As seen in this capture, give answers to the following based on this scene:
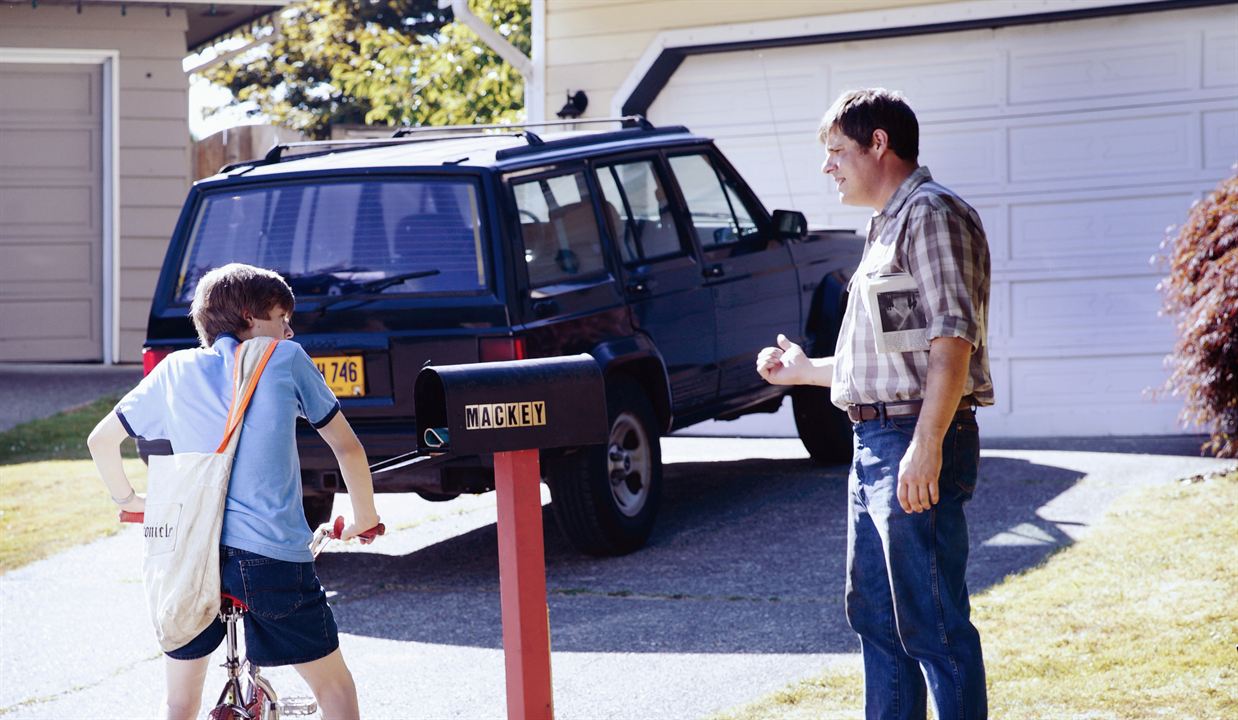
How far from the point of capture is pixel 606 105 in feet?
40.1

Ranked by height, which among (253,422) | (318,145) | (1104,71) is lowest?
(253,422)

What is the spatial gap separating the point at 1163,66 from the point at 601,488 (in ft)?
18.1

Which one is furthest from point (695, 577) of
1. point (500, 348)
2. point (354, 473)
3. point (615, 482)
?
point (354, 473)

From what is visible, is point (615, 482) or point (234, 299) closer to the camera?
point (234, 299)

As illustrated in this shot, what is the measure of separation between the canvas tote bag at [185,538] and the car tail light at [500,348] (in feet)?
9.81

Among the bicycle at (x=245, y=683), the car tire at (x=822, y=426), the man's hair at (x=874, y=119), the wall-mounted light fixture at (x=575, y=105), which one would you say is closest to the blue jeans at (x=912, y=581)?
the man's hair at (x=874, y=119)

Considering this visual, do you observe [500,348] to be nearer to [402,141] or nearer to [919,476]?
[402,141]

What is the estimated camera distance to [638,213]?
7969 millimetres

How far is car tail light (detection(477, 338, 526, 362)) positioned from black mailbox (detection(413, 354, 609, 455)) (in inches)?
118

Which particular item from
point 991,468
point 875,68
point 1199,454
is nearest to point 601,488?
point 991,468

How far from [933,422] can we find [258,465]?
1556 mm

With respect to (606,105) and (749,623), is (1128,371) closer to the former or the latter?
(606,105)

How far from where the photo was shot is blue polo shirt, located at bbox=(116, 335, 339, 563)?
383 cm

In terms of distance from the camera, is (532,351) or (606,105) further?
(606,105)
